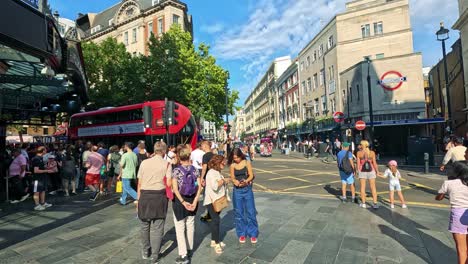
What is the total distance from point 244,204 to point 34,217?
18.9 feet

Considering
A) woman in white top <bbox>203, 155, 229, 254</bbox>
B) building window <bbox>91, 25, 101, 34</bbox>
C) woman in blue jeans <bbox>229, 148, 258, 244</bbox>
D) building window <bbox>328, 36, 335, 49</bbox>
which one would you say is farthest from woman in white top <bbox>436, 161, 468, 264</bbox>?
building window <bbox>91, 25, 101, 34</bbox>

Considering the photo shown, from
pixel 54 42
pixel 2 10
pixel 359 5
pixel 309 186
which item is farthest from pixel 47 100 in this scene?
pixel 359 5

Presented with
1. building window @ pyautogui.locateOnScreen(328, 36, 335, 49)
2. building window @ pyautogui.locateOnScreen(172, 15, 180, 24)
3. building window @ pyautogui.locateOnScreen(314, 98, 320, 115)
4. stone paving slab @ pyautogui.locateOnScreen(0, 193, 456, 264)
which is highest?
building window @ pyautogui.locateOnScreen(172, 15, 180, 24)

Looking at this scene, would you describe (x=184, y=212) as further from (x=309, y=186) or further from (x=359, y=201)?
(x=309, y=186)

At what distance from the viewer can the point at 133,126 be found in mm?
16594

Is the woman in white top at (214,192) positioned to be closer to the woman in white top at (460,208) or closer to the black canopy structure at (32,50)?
the woman in white top at (460,208)

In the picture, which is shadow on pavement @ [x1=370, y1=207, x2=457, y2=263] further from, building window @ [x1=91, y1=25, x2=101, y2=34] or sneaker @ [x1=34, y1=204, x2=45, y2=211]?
building window @ [x1=91, y1=25, x2=101, y2=34]

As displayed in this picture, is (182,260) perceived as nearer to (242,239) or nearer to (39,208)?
(242,239)

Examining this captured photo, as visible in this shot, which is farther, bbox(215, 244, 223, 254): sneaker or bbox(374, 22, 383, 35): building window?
bbox(374, 22, 383, 35): building window

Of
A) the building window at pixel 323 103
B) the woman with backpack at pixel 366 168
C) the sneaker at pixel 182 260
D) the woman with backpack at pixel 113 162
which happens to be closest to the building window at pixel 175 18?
the building window at pixel 323 103

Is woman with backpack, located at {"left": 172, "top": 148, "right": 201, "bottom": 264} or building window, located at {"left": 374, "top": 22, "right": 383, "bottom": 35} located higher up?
building window, located at {"left": 374, "top": 22, "right": 383, "bottom": 35}

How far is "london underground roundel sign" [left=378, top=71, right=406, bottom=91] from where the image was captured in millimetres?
24125

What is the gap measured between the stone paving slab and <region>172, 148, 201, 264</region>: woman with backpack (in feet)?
1.29

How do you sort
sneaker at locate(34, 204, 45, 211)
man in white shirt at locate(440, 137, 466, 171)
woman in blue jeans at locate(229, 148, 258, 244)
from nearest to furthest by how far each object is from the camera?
woman in blue jeans at locate(229, 148, 258, 244) → man in white shirt at locate(440, 137, 466, 171) → sneaker at locate(34, 204, 45, 211)
